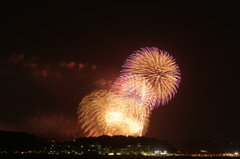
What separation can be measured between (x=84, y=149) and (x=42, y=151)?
27.5 metres


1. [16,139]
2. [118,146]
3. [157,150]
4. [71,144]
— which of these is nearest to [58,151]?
[71,144]

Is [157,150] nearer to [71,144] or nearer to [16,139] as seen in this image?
[71,144]

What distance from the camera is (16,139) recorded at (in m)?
197

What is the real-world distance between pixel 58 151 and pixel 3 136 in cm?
3359

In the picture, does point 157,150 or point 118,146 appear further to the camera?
point 157,150

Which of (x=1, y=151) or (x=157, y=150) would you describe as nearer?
(x=1, y=151)

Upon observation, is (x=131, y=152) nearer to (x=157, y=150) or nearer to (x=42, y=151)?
(x=157, y=150)

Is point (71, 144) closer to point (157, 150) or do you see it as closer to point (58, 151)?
point (58, 151)

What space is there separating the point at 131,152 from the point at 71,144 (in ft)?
125

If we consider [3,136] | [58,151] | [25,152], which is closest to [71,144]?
[58,151]

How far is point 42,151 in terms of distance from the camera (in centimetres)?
19962

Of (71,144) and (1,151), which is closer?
(1,151)

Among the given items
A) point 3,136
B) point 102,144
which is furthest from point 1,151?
point 102,144

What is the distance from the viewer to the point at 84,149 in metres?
193
